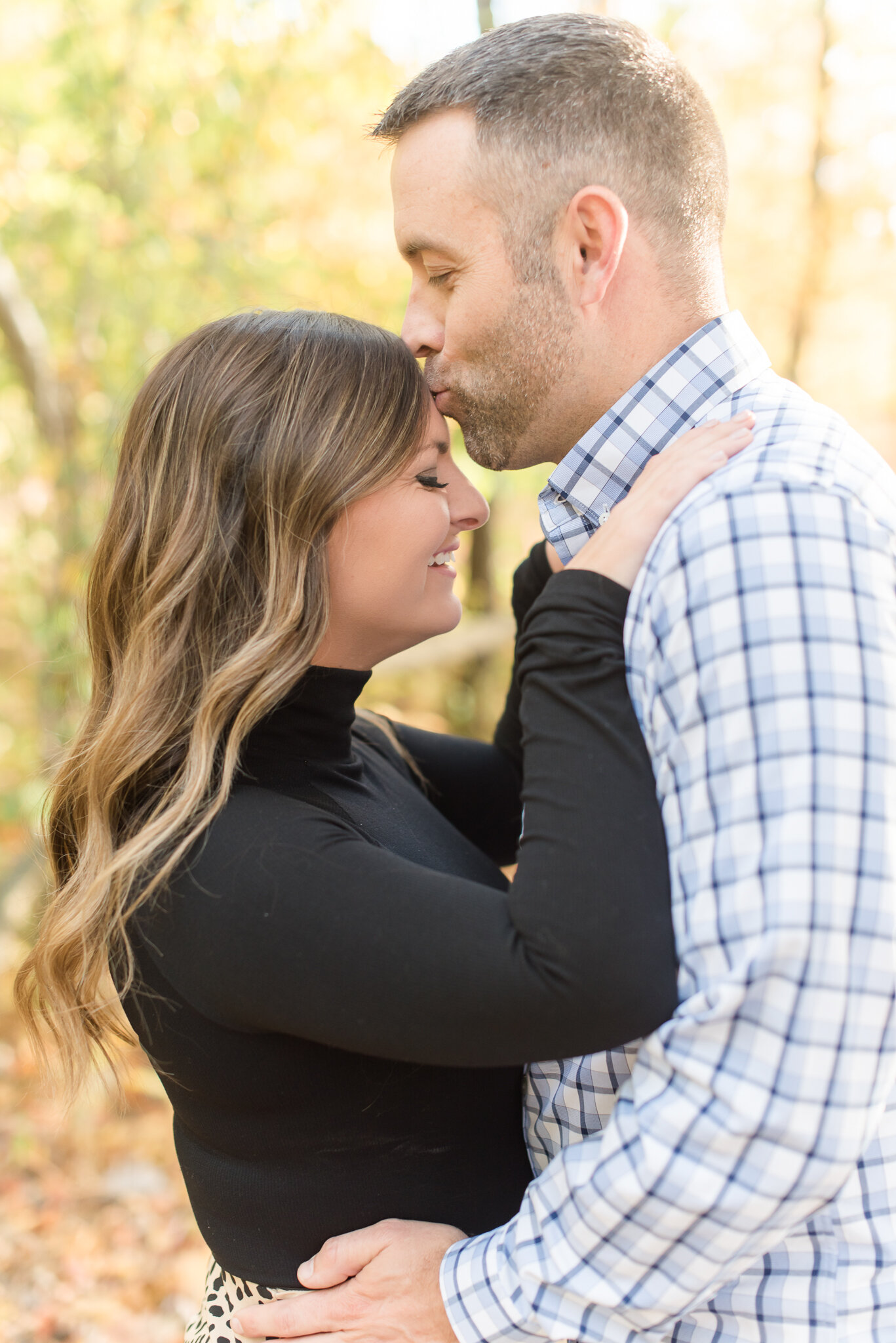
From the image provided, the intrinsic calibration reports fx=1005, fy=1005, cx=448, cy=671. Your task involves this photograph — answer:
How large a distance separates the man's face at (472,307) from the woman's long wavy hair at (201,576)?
0.10 meters

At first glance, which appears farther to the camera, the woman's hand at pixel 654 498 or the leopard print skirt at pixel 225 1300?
the leopard print skirt at pixel 225 1300

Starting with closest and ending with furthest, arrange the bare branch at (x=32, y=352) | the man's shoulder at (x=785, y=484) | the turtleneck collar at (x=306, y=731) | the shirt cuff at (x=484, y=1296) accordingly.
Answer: the man's shoulder at (x=785, y=484) → the shirt cuff at (x=484, y=1296) → the turtleneck collar at (x=306, y=731) → the bare branch at (x=32, y=352)

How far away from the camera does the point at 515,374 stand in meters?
1.68

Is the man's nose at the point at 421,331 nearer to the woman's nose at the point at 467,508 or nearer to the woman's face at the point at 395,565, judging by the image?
the woman's face at the point at 395,565

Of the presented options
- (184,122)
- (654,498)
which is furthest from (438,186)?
(184,122)

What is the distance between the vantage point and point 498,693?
8.16 metres

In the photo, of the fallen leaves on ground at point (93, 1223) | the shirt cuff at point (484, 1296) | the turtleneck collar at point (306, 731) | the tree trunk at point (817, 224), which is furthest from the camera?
the tree trunk at point (817, 224)

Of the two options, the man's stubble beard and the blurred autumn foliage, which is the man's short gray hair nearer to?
the man's stubble beard

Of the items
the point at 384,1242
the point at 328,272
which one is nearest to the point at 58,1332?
the point at 384,1242

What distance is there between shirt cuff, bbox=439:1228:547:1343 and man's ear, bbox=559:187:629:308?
137cm

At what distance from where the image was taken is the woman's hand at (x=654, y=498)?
4.23 ft

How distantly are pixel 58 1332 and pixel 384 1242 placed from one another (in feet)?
8.85

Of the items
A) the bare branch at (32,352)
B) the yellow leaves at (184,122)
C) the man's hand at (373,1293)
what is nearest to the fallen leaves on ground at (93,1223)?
the man's hand at (373,1293)

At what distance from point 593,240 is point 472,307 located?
22 cm
